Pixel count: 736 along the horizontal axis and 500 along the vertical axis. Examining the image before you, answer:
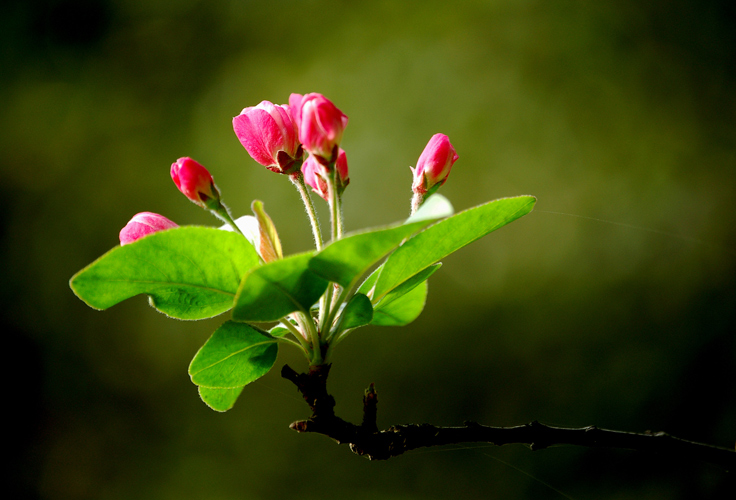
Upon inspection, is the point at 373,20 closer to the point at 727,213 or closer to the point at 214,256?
the point at 727,213

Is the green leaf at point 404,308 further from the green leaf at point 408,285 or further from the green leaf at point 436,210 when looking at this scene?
the green leaf at point 436,210

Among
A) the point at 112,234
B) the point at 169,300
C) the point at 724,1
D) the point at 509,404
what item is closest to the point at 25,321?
the point at 112,234

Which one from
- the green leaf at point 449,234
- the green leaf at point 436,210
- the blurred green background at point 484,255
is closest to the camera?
the green leaf at point 436,210

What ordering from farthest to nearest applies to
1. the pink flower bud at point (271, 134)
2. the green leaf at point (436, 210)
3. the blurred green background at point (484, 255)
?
the blurred green background at point (484, 255) < the pink flower bud at point (271, 134) < the green leaf at point (436, 210)

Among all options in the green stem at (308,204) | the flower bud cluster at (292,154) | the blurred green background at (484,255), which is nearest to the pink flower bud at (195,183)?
the flower bud cluster at (292,154)

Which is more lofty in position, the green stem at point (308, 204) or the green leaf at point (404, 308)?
the green stem at point (308, 204)

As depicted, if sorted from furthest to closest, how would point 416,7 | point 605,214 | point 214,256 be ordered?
point 416,7 < point 605,214 < point 214,256
